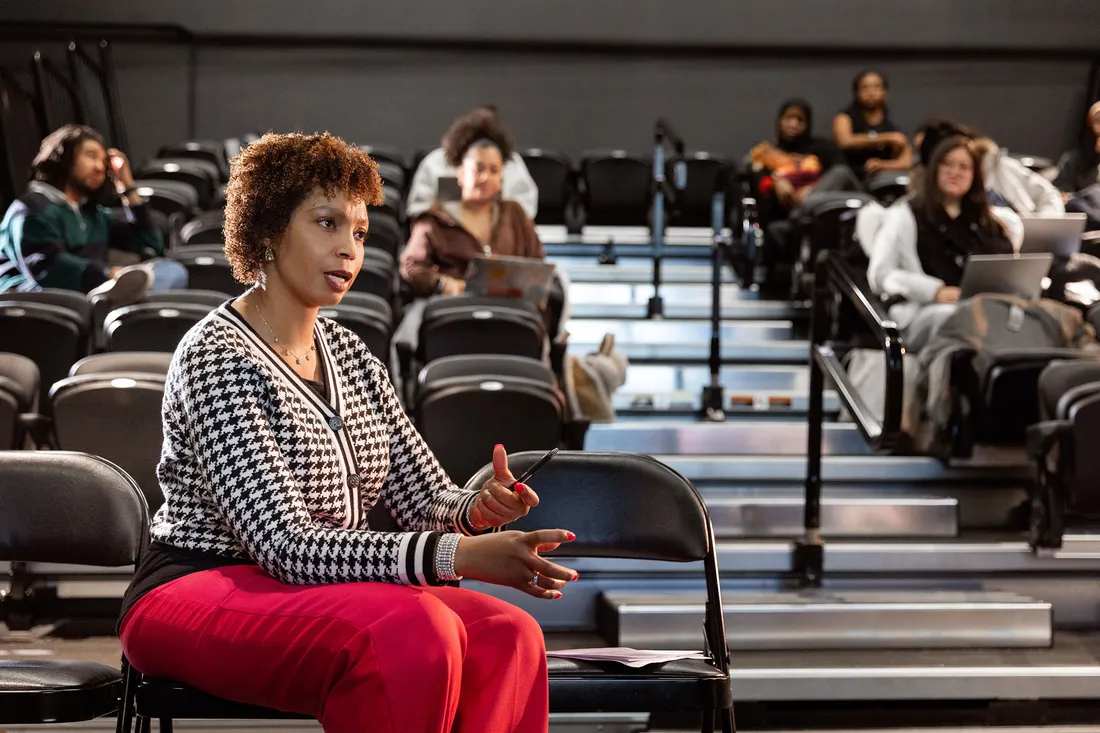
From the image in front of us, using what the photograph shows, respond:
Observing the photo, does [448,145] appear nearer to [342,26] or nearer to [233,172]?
[233,172]

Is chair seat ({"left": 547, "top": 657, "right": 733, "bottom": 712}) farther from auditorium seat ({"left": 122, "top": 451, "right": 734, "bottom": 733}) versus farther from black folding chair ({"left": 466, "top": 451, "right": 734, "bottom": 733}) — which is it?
black folding chair ({"left": 466, "top": 451, "right": 734, "bottom": 733})

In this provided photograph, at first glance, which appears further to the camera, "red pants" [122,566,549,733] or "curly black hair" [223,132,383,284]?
"curly black hair" [223,132,383,284]

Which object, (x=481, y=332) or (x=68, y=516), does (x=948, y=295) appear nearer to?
(x=481, y=332)

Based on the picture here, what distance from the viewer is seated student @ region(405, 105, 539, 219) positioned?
15.4 ft

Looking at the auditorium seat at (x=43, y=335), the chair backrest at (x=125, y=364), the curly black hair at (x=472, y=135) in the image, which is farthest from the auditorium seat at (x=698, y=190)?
the chair backrest at (x=125, y=364)

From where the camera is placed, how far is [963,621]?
3076mm

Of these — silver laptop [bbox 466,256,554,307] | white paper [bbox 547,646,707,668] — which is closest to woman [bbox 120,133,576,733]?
white paper [bbox 547,646,707,668]

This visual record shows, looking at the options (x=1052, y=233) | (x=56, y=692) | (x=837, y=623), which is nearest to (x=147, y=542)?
(x=56, y=692)

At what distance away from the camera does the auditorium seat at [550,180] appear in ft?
25.3

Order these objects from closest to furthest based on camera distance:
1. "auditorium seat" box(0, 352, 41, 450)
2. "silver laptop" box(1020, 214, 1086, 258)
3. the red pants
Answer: the red pants → "auditorium seat" box(0, 352, 41, 450) → "silver laptop" box(1020, 214, 1086, 258)

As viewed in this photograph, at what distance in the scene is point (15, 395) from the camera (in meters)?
3.25

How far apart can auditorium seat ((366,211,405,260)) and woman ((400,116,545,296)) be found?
72 cm

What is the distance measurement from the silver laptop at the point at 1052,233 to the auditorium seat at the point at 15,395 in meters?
3.38

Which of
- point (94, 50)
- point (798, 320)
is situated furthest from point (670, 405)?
point (94, 50)
